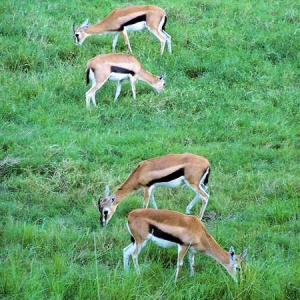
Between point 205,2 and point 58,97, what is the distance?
4.68m

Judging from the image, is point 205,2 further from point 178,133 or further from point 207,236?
point 207,236

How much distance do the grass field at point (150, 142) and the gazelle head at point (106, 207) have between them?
0.11 m

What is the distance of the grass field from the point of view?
5.78 metres

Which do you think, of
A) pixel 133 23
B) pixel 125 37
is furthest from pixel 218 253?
pixel 133 23

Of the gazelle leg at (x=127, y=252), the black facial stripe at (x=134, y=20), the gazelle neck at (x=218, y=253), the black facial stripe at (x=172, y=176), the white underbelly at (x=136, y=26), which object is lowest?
the white underbelly at (x=136, y=26)

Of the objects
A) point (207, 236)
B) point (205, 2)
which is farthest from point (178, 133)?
point (205, 2)

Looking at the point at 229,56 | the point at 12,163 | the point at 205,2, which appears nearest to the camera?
the point at 12,163

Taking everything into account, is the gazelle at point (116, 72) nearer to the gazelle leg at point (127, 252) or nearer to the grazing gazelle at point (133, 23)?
the grazing gazelle at point (133, 23)

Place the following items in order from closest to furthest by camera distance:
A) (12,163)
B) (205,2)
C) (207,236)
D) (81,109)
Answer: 1. (207,236)
2. (12,163)
3. (81,109)
4. (205,2)

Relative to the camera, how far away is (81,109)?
9875 millimetres

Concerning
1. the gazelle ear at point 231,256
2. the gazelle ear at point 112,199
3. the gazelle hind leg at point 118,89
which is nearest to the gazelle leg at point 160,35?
the gazelle hind leg at point 118,89

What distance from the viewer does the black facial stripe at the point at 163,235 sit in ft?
19.6

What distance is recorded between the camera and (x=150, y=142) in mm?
8859

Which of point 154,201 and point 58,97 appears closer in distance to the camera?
point 154,201
